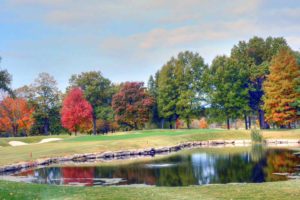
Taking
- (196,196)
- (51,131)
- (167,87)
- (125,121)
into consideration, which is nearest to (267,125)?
(167,87)

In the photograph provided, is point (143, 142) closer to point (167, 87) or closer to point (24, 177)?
point (24, 177)

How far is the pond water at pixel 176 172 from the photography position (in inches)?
951

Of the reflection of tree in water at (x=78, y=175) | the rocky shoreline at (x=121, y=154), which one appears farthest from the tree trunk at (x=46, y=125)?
the reflection of tree in water at (x=78, y=175)

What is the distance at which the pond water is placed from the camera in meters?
24.2

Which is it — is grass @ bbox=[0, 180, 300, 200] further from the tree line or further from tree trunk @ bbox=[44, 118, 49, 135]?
tree trunk @ bbox=[44, 118, 49, 135]

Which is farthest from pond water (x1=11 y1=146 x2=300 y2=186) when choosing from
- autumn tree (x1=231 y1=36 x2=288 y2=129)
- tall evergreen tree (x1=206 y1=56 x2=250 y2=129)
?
autumn tree (x1=231 y1=36 x2=288 y2=129)

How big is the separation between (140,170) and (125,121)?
53.4 meters

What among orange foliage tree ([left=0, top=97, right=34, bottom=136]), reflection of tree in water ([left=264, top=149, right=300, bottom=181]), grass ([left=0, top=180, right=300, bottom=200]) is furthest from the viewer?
orange foliage tree ([left=0, top=97, right=34, bottom=136])

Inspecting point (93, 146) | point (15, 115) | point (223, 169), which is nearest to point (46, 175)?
point (223, 169)

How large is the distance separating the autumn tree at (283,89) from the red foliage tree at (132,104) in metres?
26.9

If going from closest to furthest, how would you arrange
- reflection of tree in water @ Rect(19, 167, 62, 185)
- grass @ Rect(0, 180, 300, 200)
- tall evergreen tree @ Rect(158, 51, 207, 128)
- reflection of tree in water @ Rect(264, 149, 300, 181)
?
grass @ Rect(0, 180, 300, 200) < reflection of tree in water @ Rect(264, 149, 300, 181) < reflection of tree in water @ Rect(19, 167, 62, 185) < tall evergreen tree @ Rect(158, 51, 207, 128)

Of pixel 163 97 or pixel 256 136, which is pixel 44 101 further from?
pixel 256 136

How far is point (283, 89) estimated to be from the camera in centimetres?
5922

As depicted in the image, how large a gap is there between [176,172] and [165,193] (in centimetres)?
1165
